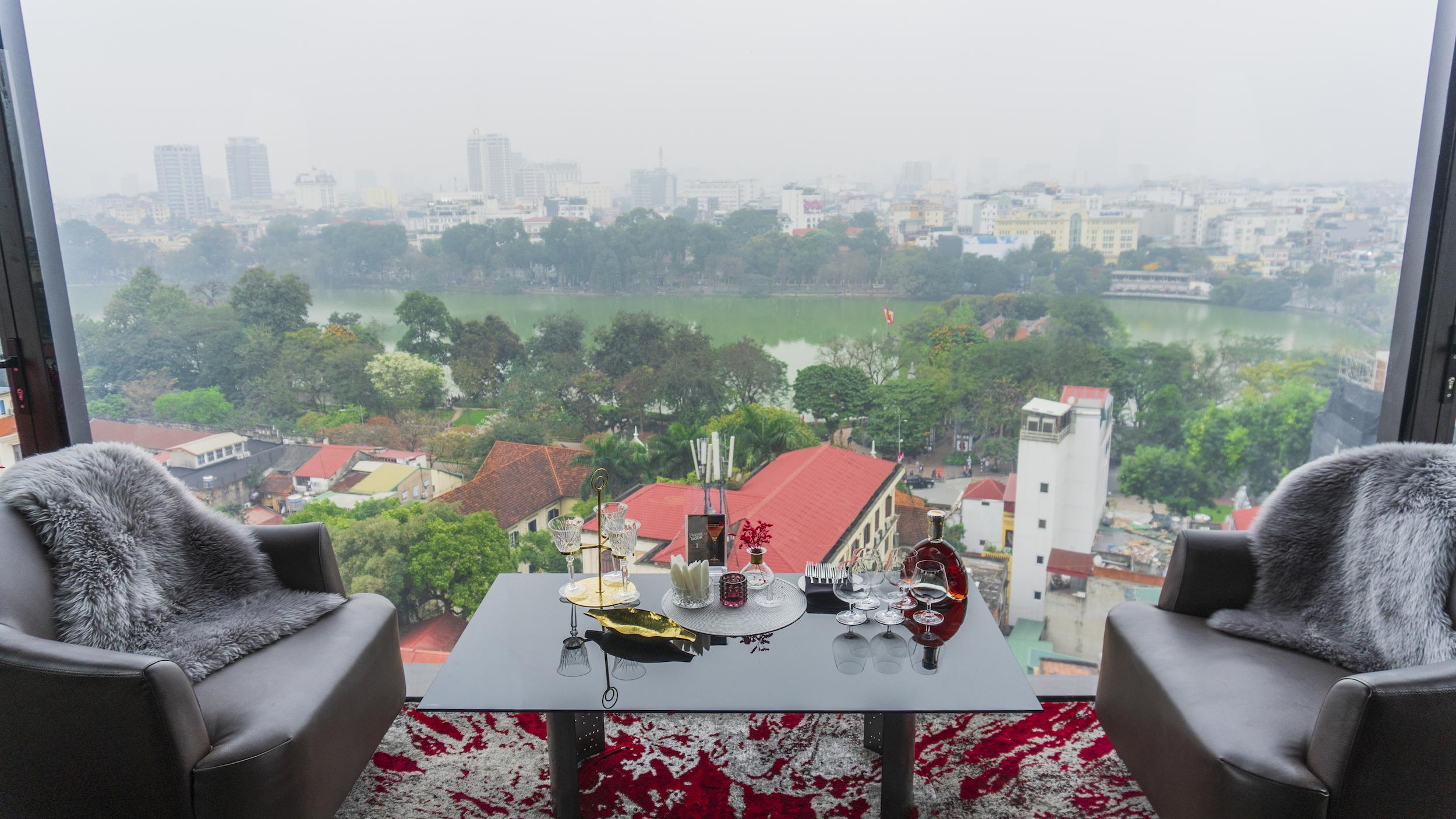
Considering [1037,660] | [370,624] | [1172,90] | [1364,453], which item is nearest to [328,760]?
[370,624]

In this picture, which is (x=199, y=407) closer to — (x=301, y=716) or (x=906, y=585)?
(x=301, y=716)

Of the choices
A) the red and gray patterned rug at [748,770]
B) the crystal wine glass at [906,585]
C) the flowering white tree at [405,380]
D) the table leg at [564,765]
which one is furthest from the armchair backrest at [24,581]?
the crystal wine glass at [906,585]

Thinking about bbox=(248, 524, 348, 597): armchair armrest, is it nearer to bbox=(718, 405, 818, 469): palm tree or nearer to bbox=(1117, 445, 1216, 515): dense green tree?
bbox=(718, 405, 818, 469): palm tree

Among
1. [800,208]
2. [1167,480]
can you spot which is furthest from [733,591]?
[1167,480]

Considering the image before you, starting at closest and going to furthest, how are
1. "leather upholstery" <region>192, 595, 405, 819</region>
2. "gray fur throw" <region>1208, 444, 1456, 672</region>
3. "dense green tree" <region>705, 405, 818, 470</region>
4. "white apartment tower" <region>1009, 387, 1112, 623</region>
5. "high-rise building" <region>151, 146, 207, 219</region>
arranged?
"leather upholstery" <region>192, 595, 405, 819</region> → "gray fur throw" <region>1208, 444, 1456, 672</region> → "high-rise building" <region>151, 146, 207, 219</region> → "white apartment tower" <region>1009, 387, 1112, 623</region> → "dense green tree" <region>705, 405, 818, 470</region>

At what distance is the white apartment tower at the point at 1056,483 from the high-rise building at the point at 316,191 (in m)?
2.90

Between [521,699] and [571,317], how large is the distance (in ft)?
6.31

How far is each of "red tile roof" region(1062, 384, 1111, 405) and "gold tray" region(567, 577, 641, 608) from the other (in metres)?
1.91

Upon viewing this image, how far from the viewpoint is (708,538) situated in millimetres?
2576

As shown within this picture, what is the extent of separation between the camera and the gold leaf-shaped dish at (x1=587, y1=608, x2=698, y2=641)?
2209mm

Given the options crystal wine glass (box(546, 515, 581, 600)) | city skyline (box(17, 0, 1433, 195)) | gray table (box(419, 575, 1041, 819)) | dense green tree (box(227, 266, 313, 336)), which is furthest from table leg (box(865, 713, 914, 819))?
dense green tree (box(227, 266, 313, 336))

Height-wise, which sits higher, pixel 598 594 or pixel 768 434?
pixel 768 434

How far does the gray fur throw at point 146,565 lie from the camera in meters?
2.08

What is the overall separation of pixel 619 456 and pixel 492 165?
50.4 inches
